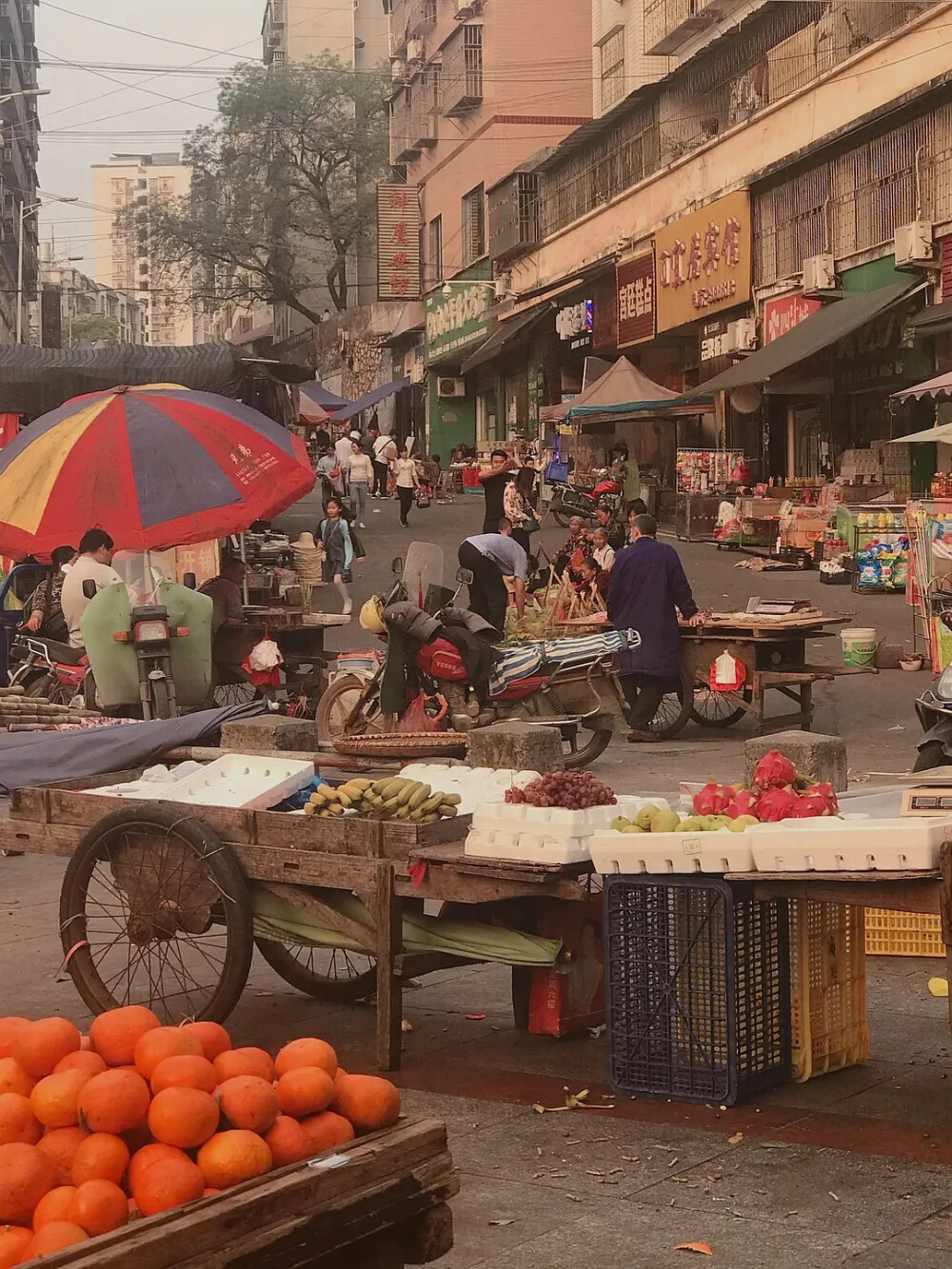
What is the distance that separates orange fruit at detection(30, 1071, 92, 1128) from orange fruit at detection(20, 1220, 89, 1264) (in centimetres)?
35

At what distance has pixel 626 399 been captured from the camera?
92.4 feet

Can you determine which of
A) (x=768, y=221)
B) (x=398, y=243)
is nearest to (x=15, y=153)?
(x=398, y=243)

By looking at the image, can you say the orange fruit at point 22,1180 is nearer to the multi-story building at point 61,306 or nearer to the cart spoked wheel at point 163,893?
the cart spoked wheel at point 163,893

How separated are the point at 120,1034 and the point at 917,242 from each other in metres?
20.0

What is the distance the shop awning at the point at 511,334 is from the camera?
40.1 m

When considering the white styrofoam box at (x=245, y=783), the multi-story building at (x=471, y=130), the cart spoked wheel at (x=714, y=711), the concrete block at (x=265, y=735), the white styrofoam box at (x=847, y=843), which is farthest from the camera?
the multi-story building at (x=471, y=130)

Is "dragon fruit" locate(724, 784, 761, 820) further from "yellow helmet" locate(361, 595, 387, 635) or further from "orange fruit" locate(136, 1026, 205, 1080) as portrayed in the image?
"yellow helmet" locate(361, 595, 387, 635)

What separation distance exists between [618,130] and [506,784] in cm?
3070

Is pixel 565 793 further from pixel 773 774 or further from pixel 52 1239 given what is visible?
pixel 52 1239

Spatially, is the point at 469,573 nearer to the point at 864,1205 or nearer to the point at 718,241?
the point at 864,1205

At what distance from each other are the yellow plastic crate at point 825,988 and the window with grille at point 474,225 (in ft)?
142

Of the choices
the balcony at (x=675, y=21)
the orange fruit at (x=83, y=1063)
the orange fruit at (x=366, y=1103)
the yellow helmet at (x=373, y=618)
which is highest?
the balcony at (x=675, y=21)

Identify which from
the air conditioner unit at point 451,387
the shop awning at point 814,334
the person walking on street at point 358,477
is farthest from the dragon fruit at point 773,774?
the air conditioner unit at point 451,387

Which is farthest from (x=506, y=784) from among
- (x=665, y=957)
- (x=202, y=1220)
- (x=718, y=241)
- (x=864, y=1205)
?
(x=718, y=241)
